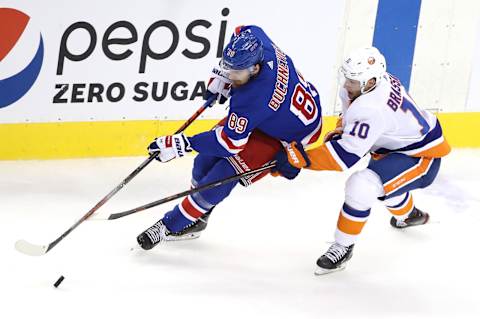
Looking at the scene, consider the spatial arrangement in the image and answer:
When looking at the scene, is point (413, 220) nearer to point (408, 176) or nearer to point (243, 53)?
point (408, 176)

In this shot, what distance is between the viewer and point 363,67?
3801 mm

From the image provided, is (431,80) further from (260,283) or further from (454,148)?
(260,283)

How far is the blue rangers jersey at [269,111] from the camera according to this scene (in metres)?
A: 3.80


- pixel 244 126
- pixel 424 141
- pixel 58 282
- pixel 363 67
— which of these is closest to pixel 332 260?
pixel 424 141

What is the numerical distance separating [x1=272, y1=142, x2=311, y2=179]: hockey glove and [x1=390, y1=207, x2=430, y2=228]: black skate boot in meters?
0.86

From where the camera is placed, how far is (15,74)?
16.0ft

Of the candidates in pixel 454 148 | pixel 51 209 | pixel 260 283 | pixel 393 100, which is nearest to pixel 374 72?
pixel 393 100

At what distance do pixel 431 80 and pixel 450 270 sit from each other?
1.55 metres

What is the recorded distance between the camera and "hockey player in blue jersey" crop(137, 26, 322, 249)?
12.5 feet

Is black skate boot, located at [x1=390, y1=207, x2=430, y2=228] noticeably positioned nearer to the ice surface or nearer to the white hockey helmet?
the ice surface

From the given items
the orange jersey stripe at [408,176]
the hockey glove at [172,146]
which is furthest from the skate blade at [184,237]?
the orange jersey stripe at [408,176]

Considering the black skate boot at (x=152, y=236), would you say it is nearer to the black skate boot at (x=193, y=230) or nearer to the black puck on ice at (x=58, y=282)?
the black skate boot at (x=193, y=230)

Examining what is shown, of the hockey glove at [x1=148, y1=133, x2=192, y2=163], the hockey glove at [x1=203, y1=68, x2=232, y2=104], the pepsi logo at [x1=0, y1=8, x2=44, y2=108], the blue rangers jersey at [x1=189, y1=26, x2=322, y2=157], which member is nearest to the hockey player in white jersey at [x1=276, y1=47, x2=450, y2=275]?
the blue rangers jersey at [x1=189, y1=26, x2=322, y2=157]

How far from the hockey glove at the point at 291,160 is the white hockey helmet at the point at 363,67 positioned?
0.32 meters
